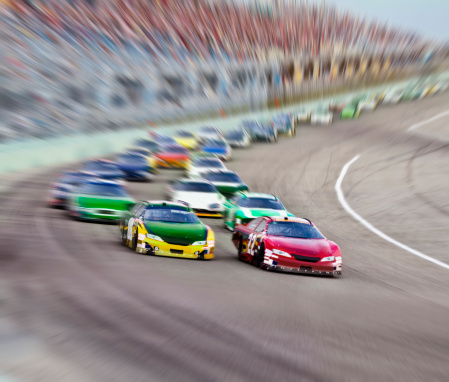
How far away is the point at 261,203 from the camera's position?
21547 mm

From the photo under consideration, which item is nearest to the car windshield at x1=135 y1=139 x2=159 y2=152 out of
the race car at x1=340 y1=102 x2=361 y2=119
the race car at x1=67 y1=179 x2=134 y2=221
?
the race car at x1=67 y1=179 x2=134 y2=221

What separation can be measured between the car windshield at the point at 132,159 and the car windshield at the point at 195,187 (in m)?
9.00

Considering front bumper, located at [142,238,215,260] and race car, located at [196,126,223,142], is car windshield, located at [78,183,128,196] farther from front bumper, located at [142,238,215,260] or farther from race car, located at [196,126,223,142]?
race car, located at [196,126,223,142]

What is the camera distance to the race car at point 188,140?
1756 inches

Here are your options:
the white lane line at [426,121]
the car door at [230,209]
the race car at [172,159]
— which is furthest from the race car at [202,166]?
the white lane line at [426,121]

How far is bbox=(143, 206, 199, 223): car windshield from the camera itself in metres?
15.4

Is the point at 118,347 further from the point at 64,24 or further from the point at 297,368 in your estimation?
the point at 64,24

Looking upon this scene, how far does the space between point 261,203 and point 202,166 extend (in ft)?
36.7

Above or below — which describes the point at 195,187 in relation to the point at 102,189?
above

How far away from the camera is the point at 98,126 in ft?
144

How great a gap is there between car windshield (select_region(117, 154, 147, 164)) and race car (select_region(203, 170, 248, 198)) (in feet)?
19.4

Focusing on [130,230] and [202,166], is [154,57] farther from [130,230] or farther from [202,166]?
[130,230]

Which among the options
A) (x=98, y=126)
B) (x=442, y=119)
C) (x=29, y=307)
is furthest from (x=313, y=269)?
→ (x=442, y=119)

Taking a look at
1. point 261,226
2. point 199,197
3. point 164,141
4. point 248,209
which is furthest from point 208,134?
point 261,226
